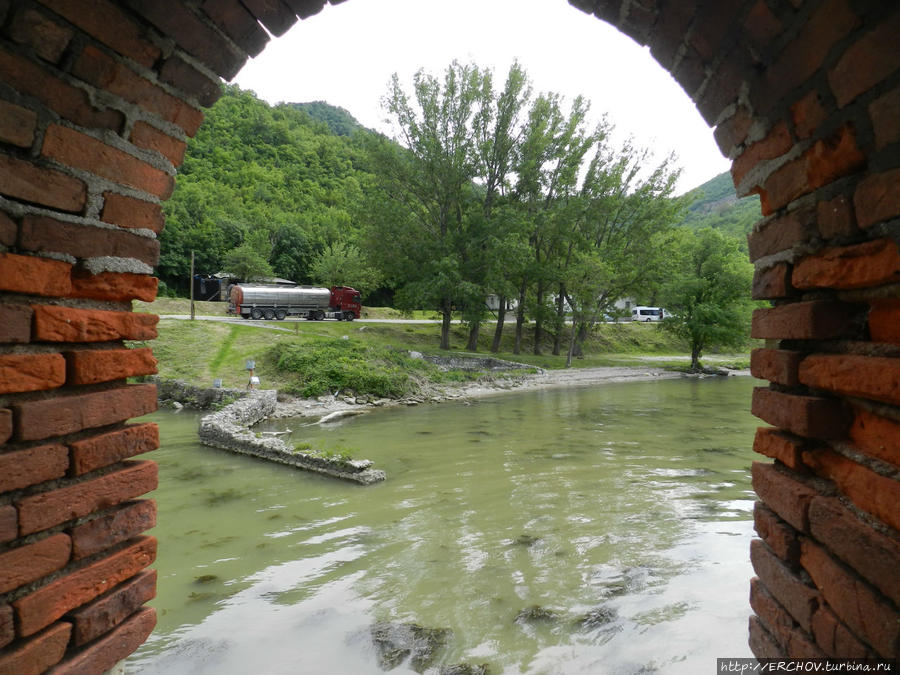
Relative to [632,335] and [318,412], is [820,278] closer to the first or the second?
[318,412]

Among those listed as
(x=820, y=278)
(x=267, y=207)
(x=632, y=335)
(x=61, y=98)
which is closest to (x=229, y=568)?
(x=61, y=98)

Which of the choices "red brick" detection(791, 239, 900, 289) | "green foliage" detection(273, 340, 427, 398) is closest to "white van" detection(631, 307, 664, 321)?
"green foliage" detection(273, 340, 427, 398)

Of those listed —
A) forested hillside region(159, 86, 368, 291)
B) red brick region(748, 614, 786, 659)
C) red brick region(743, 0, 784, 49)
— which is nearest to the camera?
red brick region(743, 0, 784, 49)

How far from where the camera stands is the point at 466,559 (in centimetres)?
496

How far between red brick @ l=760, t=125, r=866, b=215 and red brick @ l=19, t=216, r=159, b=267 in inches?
103

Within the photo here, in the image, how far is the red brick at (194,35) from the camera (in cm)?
181

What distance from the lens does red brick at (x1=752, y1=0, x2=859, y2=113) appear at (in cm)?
143

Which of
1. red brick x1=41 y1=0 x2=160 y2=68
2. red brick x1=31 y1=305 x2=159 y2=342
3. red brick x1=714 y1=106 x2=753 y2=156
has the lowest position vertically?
red brick x1=31 y1=305 x2=159 y2=342

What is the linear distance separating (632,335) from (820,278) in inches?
1645

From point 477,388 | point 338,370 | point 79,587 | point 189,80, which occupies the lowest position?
point 477,388

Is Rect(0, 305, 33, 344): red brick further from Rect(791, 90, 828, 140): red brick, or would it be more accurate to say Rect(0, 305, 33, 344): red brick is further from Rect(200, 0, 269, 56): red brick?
Rect(791, 90, 828, 140): red brick

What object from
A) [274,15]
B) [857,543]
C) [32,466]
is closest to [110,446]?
[32,466]

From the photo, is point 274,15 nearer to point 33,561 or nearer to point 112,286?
point 112,286

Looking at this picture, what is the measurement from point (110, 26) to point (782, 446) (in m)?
3.03
